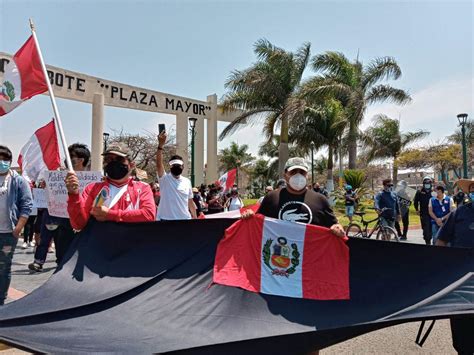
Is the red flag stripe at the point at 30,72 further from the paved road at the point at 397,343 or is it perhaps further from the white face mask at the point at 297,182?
the white face mask at the point at 297,182

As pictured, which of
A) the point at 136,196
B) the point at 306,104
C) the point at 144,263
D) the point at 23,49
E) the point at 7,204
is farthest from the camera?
the point at 306,104

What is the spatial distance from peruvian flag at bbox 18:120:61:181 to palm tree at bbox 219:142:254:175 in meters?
56.2

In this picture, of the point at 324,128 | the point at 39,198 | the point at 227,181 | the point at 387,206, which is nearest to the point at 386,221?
the point at 387,206

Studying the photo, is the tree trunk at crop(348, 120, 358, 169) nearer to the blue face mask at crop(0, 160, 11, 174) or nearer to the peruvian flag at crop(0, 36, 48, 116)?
the peruvian flag at crop(0, 36, 48, 116)

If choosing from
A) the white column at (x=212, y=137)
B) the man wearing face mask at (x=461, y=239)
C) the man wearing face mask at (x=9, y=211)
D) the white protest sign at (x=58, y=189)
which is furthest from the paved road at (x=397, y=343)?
the white column at (x=212, y=137)

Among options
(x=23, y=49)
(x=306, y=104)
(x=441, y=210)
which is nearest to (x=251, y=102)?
(x=306, y=104)

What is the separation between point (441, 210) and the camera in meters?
9.20

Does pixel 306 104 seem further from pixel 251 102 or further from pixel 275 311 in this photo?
pixel 275 311

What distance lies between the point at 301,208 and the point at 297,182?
253 mm

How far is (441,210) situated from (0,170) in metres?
8.69

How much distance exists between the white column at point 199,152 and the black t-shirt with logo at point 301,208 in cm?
2062

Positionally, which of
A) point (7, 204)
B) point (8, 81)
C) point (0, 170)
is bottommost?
point (7, 204)

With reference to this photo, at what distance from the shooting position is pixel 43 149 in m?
5.95

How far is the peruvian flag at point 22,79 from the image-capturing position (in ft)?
18.0
